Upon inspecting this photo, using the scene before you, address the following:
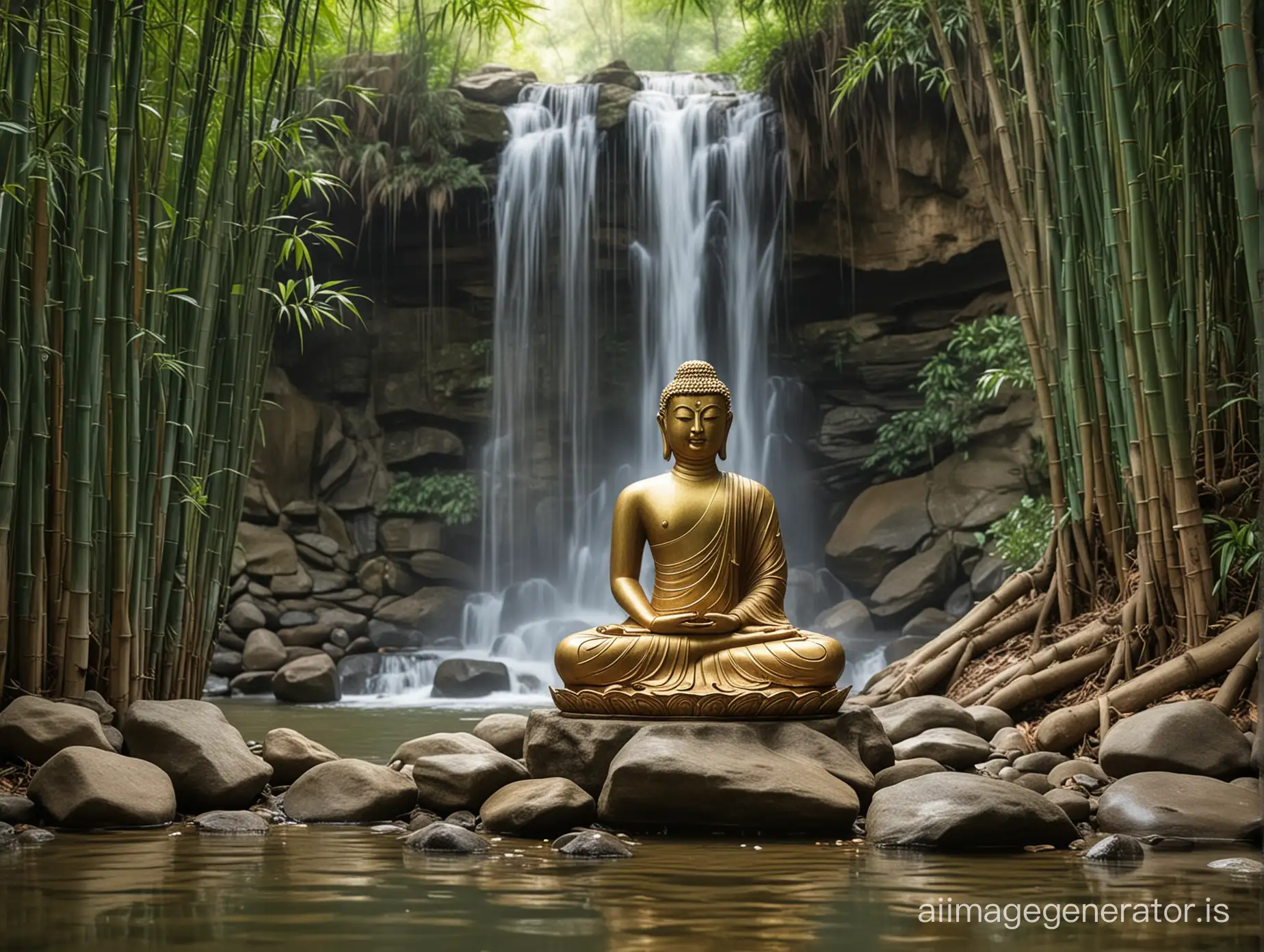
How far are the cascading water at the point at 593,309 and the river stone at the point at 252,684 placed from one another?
2563mm

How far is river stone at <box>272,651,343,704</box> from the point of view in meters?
10.7

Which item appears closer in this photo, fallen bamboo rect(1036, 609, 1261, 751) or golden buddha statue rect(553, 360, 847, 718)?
golden buddha statue rect(553, 360, 847, 718)

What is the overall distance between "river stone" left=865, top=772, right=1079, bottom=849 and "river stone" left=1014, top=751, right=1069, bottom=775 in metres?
1.07

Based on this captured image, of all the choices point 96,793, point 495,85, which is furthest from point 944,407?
point 96,793

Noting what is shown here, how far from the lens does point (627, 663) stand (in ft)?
14.6

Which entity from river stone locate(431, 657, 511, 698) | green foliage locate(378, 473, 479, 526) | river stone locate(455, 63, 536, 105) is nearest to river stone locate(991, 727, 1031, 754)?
river stone locate(431, 657, 511, 698)

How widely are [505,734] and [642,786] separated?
1.59 metres

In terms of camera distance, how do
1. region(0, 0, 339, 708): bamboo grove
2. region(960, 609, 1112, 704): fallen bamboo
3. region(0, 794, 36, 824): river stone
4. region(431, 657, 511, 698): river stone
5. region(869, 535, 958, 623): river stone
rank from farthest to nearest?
region(869, 535, 958, 623): river stone < region(431, 657, 511, 698): river stone < region(960, 609, 1112, 704): fallen bamboo < region(0, 0, 339, 708): bamboo grove < region(0, 794, 36, 824): river stone

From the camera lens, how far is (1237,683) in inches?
189

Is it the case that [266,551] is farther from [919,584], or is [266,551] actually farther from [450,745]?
[450,745]

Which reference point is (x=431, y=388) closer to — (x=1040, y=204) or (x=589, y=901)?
(x=1040, y=204)

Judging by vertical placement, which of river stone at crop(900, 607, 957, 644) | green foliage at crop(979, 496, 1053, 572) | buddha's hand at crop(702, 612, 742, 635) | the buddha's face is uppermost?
the buddha's face

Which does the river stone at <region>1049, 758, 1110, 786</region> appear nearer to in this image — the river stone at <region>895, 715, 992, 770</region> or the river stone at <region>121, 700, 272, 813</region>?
the river stone at <region>895, 715, 992, 770</region>

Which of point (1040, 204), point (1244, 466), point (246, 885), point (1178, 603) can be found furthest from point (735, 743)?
point (1040, 204)
